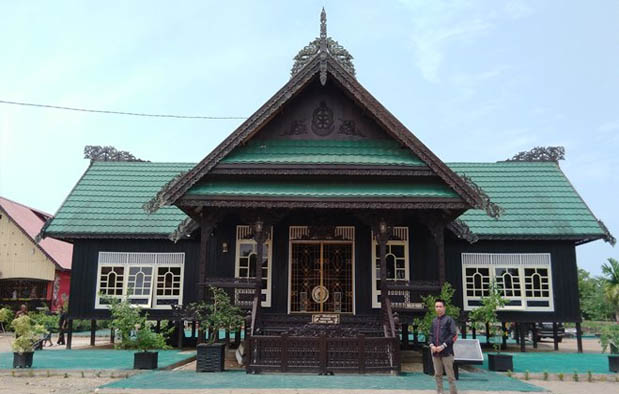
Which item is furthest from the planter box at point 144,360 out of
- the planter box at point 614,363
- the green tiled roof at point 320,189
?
the planter box at point 614,363

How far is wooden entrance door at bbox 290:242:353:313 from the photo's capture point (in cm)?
1524

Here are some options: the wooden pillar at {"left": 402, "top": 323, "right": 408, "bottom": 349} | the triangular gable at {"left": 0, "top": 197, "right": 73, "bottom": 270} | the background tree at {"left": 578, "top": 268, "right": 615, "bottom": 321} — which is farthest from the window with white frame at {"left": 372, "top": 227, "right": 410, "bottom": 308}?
the triangular gable at {"left": 0, "top": 197, "right": 73, "bottom": 270}

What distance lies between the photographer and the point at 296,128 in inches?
565

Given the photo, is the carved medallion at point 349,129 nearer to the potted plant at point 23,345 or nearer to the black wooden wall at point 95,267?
the black wooden wall at point 95,267

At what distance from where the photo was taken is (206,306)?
12.4m

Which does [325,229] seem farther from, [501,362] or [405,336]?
[501,362]

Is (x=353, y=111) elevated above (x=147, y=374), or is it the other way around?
(x=353, y=111)

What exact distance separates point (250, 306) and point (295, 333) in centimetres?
217

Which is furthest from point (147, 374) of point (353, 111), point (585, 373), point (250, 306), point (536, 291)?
point (536, 291)

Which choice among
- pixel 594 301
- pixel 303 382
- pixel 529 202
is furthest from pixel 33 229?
pixel 594 301

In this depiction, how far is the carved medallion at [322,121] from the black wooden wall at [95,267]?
5871 mm

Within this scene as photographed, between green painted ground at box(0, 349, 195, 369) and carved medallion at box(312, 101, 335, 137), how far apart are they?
705cm

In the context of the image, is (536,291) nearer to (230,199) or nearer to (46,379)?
A: (230,199)

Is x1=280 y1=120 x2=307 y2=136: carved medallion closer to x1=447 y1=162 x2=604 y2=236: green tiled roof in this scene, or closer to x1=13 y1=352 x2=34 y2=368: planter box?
x1=447 y1=162 x2=604 y2=236: green tiled roof
